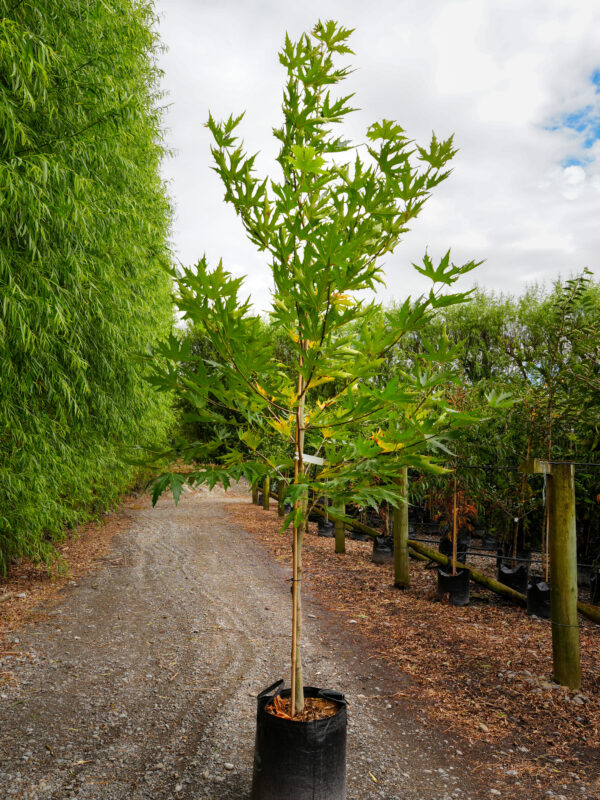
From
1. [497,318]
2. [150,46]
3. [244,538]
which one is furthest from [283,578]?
[497,318]

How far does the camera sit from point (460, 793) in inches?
93.0

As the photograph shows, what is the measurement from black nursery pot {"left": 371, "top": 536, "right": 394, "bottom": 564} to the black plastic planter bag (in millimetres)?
5311

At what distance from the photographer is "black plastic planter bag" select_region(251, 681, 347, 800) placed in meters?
1.94

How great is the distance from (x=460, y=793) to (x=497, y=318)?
16.3 meters

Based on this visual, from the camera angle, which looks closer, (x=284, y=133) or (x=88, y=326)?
(x=284, y=133)

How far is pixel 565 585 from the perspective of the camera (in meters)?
3.31

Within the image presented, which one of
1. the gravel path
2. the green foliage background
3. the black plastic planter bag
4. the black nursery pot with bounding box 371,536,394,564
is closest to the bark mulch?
the gravel path

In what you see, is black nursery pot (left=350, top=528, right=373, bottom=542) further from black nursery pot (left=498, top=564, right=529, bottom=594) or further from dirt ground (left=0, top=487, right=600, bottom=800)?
black nursery pot (left=498, top=564, right=529, bottom=594)

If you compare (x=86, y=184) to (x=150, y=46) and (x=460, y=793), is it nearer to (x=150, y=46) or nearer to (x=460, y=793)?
(x=150, y=46)

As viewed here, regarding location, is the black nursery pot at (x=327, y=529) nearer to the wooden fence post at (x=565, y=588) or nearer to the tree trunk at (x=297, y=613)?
the wooden fence post at (x=565, y=588)

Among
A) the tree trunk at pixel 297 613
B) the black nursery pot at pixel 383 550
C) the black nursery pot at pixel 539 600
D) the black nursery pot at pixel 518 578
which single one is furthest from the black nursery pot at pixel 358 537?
the tree trunk at pixel 297 613

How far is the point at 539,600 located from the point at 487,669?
1.55 meters

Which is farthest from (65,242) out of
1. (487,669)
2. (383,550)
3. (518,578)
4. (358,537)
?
(358,537)

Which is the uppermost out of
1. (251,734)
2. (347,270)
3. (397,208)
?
(397,208)
